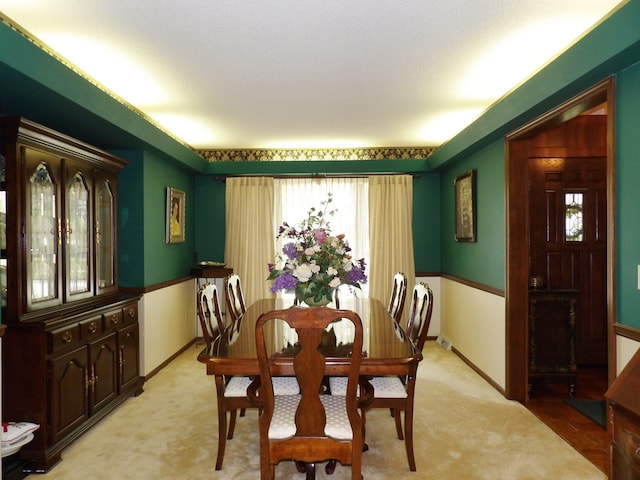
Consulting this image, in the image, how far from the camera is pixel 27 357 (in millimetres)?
2658

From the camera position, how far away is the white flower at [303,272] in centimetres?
288

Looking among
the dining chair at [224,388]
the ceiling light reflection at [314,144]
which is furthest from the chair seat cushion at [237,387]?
the ceiling light reflection at [314,144]

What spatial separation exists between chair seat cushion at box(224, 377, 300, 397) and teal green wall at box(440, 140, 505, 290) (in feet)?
7.08

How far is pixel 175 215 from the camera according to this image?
16.8 feet

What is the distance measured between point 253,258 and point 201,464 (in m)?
3.37

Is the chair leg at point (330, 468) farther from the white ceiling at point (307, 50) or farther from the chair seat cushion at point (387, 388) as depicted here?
the white ceiling at point (307, 50)

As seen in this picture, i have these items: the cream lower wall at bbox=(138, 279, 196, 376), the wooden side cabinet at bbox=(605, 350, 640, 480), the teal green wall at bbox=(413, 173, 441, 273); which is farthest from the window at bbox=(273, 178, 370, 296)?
the wooden side cabinet at bbox=(605, 350, 640, 480)

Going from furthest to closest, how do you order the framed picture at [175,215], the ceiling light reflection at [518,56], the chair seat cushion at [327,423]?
the framed picture at [175,215] → the ceiling light reflection at [518,56] → the chair seat cushion at [327,423]

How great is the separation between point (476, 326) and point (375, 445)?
6.92 ft

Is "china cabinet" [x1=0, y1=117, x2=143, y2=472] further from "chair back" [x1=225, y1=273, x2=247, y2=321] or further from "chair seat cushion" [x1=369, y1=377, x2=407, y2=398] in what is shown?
"chair seat cushion" [x1=369, y1=377, x2=407, y2=398]

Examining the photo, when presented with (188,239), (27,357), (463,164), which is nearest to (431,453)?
(27,357)

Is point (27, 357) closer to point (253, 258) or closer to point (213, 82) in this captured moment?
point (213, 82)

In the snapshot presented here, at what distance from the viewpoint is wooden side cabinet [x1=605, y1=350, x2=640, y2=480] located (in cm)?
153

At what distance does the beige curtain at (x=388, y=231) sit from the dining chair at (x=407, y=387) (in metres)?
2.86
